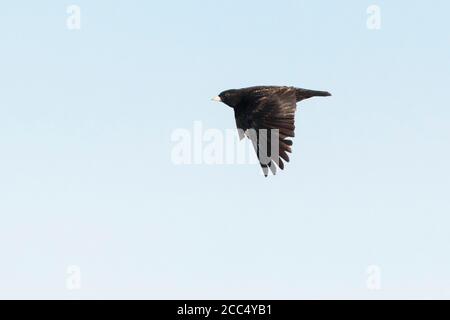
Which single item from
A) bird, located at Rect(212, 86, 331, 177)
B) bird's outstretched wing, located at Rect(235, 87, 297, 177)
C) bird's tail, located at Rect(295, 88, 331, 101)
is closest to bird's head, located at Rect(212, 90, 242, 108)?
bird, located at Rect(212, 86, 331, 177)

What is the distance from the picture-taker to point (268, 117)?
23.3 metres

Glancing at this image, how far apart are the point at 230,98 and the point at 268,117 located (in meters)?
2.17

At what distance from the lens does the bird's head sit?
24.9 m

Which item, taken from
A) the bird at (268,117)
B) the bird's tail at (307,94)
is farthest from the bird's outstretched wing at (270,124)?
the bird's tail at (307,94)

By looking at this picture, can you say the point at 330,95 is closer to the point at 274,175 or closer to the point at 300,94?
the point at 300,94

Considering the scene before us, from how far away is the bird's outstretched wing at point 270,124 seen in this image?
22406 mm

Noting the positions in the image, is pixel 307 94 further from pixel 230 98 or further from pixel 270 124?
pixel 270 124

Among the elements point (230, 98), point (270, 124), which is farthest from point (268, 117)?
point (230, 98)

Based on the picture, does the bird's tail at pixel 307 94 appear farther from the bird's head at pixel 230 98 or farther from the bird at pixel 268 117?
the bird's head at pixel 230 98

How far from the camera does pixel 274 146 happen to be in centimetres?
2256

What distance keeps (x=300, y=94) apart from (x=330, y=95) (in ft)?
4.69
